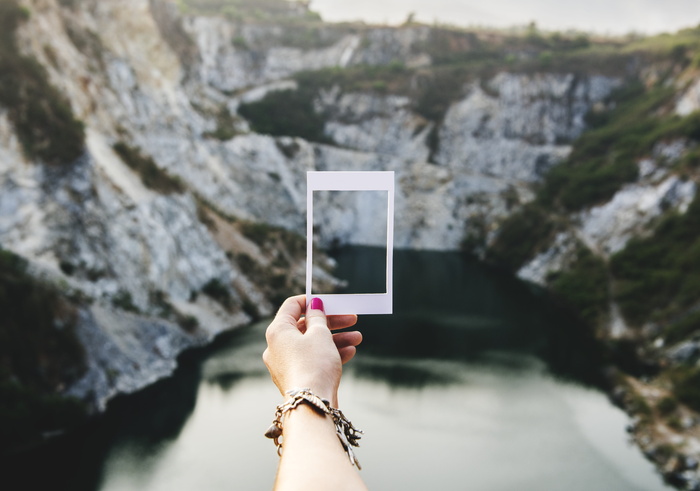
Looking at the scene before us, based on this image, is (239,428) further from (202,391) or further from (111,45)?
(111,45)

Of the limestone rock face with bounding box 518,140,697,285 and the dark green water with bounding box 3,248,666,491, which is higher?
the limestone rock face with bounding box 518,140,697,285

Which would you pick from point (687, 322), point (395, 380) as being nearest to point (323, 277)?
point (395, 380)

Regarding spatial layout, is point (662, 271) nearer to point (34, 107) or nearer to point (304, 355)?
point (34, 107)

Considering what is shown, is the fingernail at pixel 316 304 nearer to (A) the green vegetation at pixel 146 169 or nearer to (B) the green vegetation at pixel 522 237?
(A) the green vegetation at pixel 146 169

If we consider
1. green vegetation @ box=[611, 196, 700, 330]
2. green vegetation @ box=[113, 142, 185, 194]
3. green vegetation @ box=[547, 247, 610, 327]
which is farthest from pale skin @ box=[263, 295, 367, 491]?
green vegetation @ box=[547, 247, 610, 327]

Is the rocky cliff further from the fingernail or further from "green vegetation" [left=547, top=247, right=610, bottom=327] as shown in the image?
the fingernail

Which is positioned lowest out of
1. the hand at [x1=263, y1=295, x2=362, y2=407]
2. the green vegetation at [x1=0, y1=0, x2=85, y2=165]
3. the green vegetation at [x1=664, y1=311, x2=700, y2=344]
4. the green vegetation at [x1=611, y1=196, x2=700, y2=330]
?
the green vegetation at [x1=664, y1=311, x2=700, y2=344]
